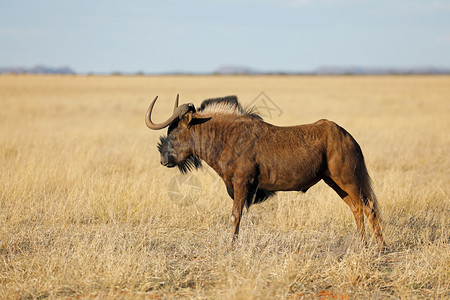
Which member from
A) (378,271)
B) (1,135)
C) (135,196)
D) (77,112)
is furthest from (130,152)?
(77,112)

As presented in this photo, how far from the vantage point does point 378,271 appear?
5328mm

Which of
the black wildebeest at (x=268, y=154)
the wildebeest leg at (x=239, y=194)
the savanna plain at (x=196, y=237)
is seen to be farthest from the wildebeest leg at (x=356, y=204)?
the wildebeest leg at (x=239, y=194)

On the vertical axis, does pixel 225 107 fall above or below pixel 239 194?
above

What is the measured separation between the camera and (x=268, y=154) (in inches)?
243

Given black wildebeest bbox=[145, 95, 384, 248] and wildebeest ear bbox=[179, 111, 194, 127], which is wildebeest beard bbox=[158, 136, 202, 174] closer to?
black wildebeest bbox=[145, 95, 384, 248]

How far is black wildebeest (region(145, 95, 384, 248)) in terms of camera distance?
6117 millimetres

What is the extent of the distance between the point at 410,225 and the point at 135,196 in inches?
170

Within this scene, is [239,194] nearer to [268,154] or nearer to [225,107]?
[268,154]

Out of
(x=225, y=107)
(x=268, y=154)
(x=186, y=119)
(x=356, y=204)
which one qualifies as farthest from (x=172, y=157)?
(x=356, y=204)

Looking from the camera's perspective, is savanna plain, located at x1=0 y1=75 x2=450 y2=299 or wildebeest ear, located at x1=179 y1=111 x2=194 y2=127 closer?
Answer: savanna plain, located at x1=0 y1=75 x2=450 y2=299

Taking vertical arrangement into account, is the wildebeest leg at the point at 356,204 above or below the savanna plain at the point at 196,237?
above

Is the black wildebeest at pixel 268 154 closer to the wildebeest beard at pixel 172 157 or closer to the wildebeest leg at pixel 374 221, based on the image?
the wildebeest leg at pixel 374 221

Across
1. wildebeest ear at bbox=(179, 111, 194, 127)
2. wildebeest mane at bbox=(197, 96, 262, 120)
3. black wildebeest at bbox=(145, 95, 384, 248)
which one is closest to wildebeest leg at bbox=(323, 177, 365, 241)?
black wildebeest at bbox=(145, 95, 384, 248)

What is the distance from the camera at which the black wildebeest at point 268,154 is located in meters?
6.12
